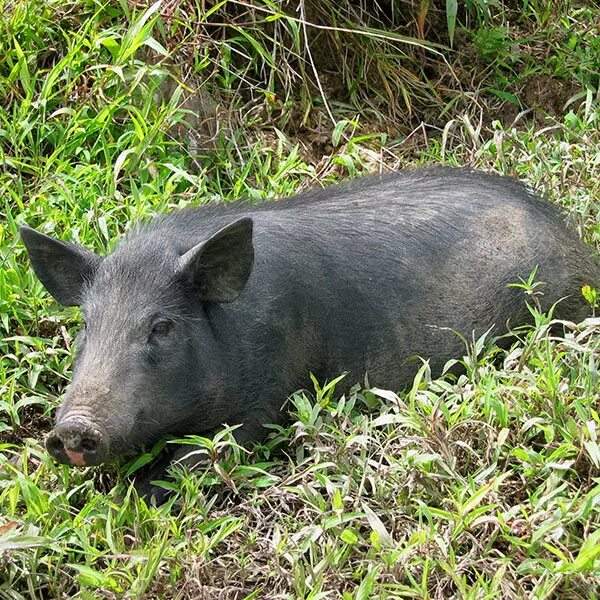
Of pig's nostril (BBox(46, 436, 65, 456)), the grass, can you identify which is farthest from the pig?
the grass

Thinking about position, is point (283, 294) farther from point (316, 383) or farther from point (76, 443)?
point (76, 443)

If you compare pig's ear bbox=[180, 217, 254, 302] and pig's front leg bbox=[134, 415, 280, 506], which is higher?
pig's ear bbox=[180, 217, 254, 302]

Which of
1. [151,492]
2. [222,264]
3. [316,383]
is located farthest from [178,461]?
[222,264]

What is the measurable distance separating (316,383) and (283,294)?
45 cm

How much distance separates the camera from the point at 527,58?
8.27m

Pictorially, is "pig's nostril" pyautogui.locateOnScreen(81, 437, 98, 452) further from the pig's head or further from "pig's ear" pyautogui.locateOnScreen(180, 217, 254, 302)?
"pig's ear" pyautogui.locateOnScreen(180, 217, 254, 302)

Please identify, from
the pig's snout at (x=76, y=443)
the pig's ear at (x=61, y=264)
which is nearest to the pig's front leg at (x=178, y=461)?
the pig's snout at (x=76, y=443)

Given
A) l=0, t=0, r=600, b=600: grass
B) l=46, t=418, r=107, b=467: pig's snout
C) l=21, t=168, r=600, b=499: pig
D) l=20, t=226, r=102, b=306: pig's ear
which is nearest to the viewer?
l=0, t=0, r=600, b=600: grass

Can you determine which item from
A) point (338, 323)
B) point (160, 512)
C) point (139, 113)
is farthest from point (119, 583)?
point (139, 113)

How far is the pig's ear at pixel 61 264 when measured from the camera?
512 centimetres

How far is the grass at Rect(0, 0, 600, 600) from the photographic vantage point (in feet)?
13.6

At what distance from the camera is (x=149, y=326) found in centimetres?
485

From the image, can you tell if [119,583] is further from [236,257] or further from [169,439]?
[236,257]

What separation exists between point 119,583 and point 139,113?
322 cm
